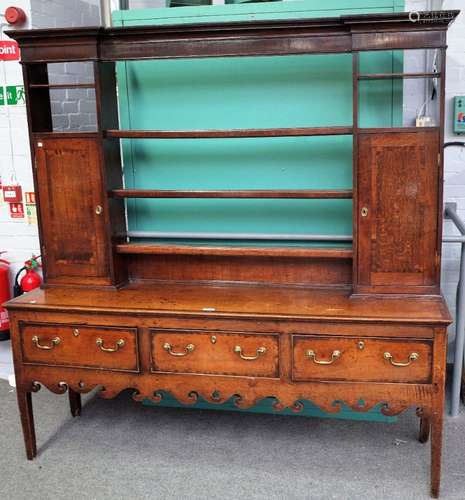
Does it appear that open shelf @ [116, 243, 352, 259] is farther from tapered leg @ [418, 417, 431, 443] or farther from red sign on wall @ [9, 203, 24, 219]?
red sign on wall @ [9, 203, 24, 219]

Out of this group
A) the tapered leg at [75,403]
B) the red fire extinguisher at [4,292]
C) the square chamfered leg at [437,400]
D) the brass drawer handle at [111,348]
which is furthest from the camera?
the red fire extinguisher at [4,292]

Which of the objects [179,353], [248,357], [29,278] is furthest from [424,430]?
[29,278]

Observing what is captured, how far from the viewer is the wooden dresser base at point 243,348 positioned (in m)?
2.30

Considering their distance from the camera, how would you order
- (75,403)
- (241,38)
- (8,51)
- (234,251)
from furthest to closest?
(8,51) → (75,403) → (234,251) → (241,38)

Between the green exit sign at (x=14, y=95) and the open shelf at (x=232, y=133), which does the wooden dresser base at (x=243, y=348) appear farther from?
the green exit sign at (x=14, y=95)

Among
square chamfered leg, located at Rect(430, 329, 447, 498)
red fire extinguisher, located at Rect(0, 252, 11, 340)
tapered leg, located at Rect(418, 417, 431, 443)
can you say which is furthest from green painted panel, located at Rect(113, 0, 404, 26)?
tapered leg, located at Rect(418, 417, 431, 443)

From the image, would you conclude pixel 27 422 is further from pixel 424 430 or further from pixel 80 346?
pixel 424 430

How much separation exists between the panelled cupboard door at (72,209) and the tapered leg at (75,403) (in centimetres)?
63

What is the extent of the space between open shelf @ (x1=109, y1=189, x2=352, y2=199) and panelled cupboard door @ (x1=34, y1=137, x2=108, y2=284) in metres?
0.14

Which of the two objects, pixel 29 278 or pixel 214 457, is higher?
pixel 29 278

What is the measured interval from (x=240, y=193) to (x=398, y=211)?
67cm

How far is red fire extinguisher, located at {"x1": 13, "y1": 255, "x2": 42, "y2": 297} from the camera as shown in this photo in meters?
3.42

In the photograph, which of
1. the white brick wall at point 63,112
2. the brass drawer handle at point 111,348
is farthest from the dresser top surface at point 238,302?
the white brick wall at point 63,112

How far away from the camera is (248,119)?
2809 millimetres
